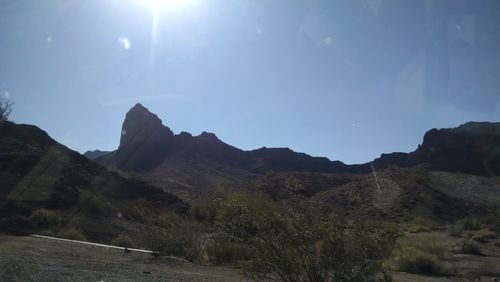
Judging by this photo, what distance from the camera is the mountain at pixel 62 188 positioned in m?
38.8

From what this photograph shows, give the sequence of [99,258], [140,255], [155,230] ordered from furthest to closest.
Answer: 1. [155,230]
2. [140,255]
3. [99,258]

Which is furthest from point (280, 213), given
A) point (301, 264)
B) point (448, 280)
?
point (448, 280)

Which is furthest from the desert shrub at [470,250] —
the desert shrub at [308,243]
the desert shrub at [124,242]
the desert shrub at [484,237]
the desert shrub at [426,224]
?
the desert shrub at [308,243]

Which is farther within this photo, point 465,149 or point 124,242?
point 465,149

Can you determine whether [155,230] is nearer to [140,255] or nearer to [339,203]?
[140,255]

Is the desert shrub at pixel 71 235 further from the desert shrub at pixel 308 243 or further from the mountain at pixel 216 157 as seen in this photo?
the mountain at pixel 216 157

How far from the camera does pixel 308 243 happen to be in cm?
1126

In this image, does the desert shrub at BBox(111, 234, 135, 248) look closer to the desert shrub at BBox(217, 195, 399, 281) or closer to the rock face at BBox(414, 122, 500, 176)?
the desert shrub at BBox(217, 195, 399, 281)

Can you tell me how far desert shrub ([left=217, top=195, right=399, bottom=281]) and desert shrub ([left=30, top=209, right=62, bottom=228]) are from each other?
25.6 m

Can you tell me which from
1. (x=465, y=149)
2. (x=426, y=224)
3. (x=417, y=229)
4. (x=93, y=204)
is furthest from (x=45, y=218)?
(x=465, y=149)

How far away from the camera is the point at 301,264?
11516mm

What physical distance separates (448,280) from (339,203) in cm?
5321

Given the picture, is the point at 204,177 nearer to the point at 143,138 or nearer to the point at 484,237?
the point at 143,138

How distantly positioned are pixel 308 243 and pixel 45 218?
27930 millimetres
